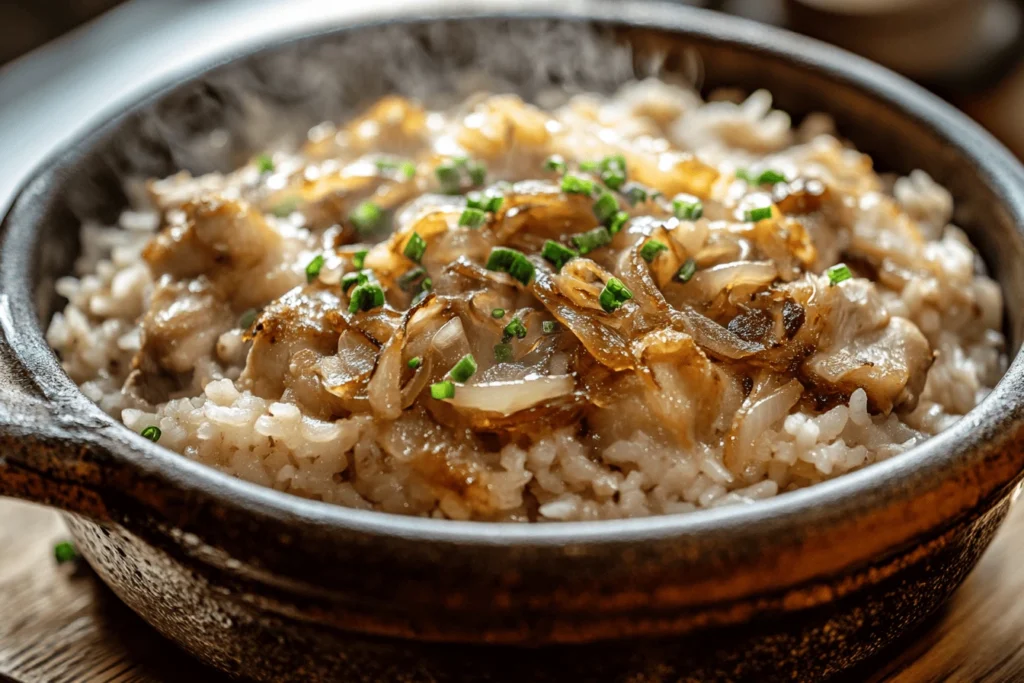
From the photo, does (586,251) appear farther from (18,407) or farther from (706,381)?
(18,407)

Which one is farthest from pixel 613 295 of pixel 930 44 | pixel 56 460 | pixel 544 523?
pixel 930 44

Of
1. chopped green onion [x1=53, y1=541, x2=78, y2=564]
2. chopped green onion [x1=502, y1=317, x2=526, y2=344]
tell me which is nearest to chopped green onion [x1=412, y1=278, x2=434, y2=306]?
chopped green onion [x1=502, y1=317, x2=526, y2=344]

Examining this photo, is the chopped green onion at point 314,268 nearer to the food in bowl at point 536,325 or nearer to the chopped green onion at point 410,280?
the food in bowl at point 536,325

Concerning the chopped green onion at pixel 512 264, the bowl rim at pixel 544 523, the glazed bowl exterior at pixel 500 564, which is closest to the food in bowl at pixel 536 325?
Answer: the chopped green onion at pixel 512 264

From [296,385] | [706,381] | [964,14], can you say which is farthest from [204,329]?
[964,14]

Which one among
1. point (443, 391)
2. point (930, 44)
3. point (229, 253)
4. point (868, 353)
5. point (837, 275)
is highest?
point (229, 253)

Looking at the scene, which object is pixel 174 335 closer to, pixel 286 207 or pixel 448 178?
pixel 286 207
